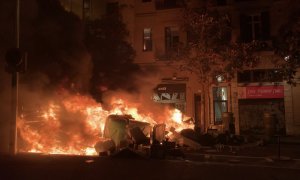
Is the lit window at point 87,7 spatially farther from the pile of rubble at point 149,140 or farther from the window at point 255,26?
the pile of rubble at point 149,140

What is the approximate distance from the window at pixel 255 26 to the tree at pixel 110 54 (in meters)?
7.45

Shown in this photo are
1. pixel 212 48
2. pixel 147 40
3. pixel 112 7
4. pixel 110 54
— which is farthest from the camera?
pixel 112 7

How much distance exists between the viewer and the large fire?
1277 cm

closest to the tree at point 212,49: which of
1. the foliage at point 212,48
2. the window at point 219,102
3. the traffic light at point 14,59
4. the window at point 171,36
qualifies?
the foliage at point 212,48

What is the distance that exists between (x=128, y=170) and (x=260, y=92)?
1544 cm

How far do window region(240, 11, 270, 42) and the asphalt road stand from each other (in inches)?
596

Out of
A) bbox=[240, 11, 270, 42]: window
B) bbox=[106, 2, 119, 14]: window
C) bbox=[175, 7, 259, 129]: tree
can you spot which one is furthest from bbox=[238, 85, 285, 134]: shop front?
bbox=[106, 2, 119, 14]: window

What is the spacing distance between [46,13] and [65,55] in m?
2.30

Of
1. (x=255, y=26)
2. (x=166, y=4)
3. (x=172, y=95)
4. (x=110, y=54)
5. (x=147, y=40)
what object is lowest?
(x=172, y=95)

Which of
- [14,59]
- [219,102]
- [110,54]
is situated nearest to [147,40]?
[110,54]

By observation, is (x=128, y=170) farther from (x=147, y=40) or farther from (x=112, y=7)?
(x=112, y=7)

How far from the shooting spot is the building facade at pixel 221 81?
827 inches

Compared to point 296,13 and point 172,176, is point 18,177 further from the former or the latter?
point 296,13

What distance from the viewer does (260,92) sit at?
21344 millimetres
